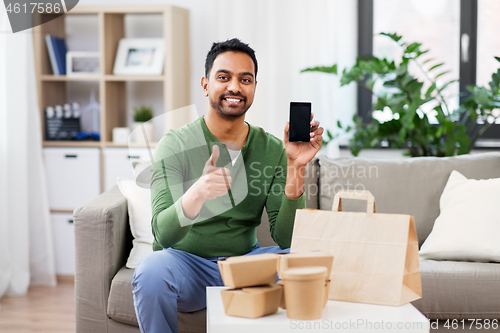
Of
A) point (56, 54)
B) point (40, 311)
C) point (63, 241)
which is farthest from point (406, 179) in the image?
point (56, 54)

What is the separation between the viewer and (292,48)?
116 inches

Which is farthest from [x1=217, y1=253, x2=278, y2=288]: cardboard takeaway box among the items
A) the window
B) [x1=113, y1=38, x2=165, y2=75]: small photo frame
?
the window

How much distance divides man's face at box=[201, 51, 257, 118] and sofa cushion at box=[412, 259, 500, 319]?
0.81 metres

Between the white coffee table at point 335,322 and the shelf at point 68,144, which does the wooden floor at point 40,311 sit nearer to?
the shelf at point 68,144

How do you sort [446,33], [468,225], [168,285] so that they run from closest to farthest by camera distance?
[168,285]
[468,225]
[446,33]

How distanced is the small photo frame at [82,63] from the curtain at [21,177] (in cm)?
23

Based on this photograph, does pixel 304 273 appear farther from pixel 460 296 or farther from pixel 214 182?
pixel 460 296

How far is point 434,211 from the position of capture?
196cm

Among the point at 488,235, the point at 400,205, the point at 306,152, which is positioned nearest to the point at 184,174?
the point at 306,152

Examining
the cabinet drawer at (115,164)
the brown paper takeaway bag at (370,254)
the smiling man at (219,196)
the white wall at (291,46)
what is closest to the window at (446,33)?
the white wall at (291,46)

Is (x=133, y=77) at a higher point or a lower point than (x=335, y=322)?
higher

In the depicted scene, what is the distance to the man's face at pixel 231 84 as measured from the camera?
4.87 feet

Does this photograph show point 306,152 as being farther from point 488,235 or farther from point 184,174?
point 488,235

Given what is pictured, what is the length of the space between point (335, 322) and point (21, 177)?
2.16 metres
